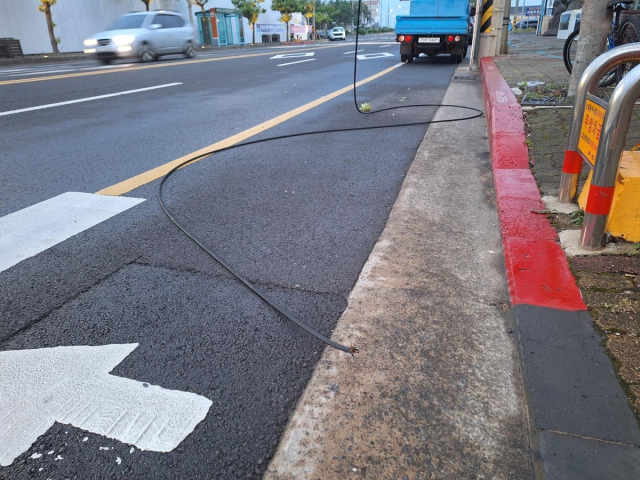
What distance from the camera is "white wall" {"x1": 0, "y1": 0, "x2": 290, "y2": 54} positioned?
89.3 ft

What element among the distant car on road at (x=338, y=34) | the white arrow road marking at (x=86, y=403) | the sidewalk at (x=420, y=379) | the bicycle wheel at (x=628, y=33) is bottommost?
the sidewalk at (x=420, y=379)

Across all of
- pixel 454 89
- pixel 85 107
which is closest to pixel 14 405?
pixel 85 107

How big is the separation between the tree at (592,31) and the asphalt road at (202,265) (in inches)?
73.7

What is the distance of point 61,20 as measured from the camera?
30.4 m

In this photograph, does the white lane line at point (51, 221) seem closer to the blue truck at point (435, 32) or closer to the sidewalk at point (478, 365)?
the sidewalk at point (478, 365)

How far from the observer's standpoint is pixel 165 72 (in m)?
12.0

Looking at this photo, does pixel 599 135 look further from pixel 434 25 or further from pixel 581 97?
pixel 434 25

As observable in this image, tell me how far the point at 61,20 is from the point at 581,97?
1412 inches

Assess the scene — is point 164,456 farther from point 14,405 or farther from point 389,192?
point 389,192

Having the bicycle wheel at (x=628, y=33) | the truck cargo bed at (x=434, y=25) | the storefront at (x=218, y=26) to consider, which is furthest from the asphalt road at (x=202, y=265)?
the storefront at (x=218, y=26)

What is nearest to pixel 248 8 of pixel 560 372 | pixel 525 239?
pixel 525 239

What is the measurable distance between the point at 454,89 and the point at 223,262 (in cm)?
732

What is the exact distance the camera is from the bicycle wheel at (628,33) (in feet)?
16.8

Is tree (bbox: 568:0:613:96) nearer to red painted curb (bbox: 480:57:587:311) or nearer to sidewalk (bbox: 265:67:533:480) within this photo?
red painted curb (bbox: 480:57:587:311)
